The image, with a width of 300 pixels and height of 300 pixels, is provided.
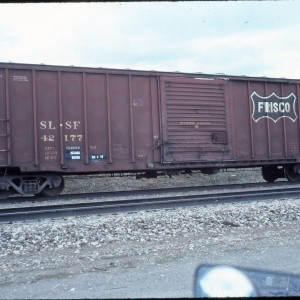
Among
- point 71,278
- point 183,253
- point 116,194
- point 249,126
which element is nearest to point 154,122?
point 116,194

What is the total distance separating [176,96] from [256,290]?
11403mm

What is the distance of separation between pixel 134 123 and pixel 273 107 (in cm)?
522

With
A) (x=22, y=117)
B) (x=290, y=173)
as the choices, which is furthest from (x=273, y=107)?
(x=22, y=117)

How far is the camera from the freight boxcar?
1174 centimetres

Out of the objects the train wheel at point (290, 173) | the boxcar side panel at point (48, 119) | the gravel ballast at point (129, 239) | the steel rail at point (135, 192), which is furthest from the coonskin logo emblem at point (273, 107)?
the boxcar side panel at point (48, 119)

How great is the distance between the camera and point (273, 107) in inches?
592

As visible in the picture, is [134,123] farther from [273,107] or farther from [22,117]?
[273,107]

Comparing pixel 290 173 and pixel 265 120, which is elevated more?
pixel 265 120

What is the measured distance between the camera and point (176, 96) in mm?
13453

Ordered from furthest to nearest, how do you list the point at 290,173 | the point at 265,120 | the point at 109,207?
the point at 290,173
the point at 265,120
the point at 109,207

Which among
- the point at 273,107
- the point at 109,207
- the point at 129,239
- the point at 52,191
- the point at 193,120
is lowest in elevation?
the point at 129,239

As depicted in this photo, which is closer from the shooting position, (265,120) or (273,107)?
(265,120)

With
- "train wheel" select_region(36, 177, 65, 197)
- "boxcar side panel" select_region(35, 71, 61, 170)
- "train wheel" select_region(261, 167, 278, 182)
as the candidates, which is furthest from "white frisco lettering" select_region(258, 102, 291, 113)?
"train wheel" select_region(36, 177, 65, 197)

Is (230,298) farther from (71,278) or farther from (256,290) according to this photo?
(71,278)
